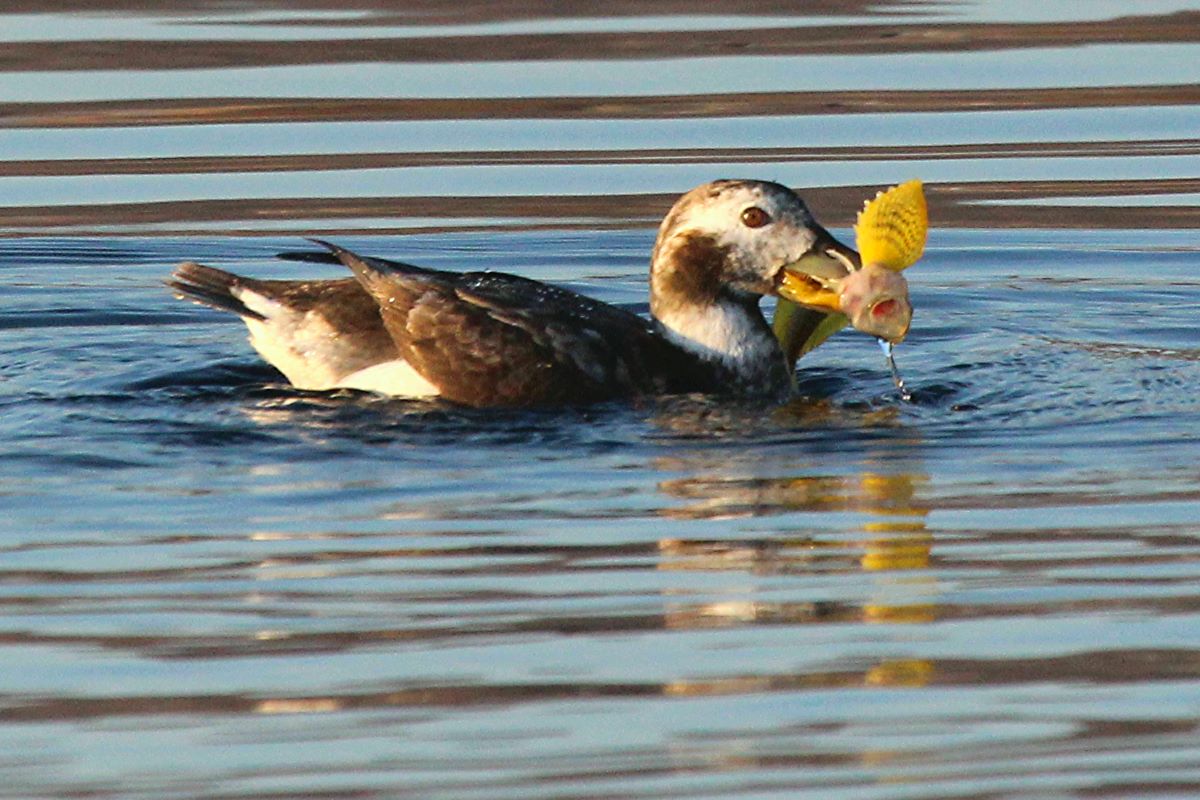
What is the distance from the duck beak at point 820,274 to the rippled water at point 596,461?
40 cm

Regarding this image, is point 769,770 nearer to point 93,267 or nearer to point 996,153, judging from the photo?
point 93,267

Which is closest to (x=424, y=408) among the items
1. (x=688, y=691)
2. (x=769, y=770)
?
(x=688, y=691)

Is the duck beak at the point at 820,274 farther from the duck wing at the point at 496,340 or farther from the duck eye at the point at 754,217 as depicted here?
the duck wing at the point at 496,340

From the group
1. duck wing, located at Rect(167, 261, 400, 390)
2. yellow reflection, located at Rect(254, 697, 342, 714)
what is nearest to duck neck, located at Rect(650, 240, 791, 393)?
duck wing, located at Rect(167, 261, 400, 390)

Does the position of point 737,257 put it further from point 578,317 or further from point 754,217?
point 578,317

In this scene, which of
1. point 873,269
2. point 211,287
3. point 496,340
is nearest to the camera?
point 496,340

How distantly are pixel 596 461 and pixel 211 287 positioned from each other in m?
1.89

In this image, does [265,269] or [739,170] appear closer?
[265,269]

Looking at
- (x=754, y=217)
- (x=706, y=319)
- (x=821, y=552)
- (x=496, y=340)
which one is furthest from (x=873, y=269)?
(x=821, y=552)

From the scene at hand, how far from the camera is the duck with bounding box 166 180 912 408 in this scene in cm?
912

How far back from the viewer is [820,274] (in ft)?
31.2

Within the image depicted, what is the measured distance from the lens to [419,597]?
6805mm

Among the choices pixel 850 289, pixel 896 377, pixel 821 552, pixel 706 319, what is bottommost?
pixel 821 552

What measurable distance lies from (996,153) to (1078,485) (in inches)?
260
